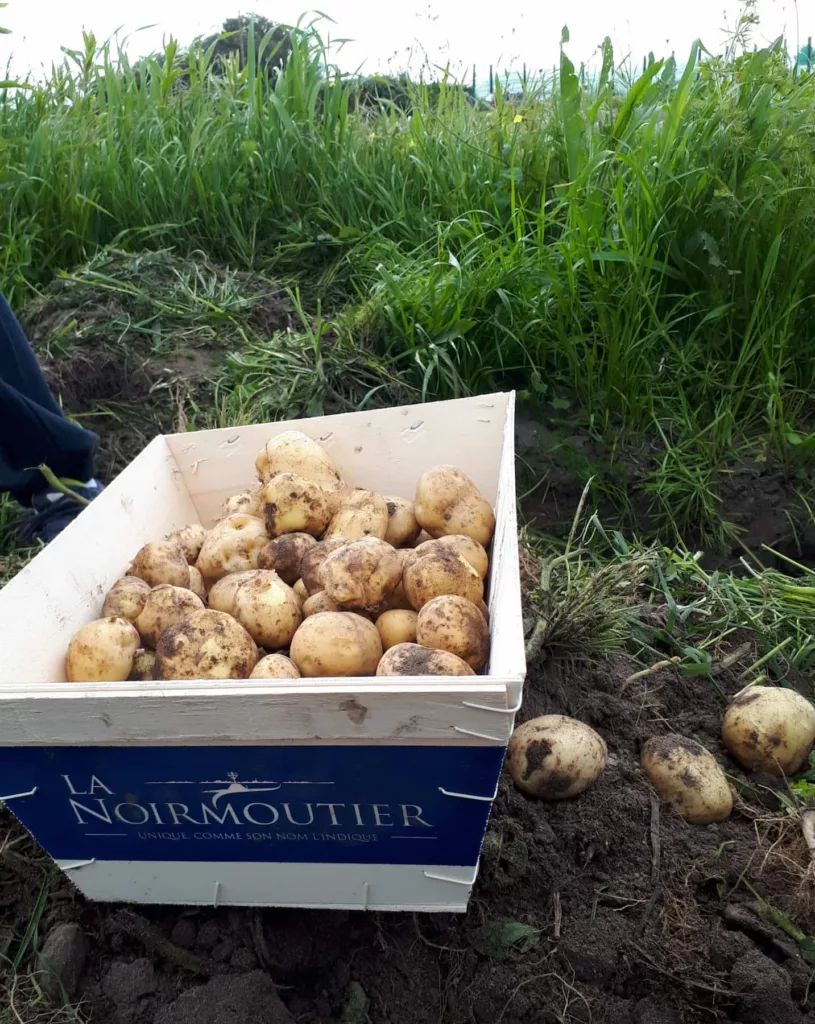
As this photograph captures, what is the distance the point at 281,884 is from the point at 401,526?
0.93m

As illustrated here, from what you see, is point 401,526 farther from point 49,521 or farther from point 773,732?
point 49,521

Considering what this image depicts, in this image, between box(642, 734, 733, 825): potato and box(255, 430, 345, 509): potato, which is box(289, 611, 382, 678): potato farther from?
box(642, 734, 733, 825): potato

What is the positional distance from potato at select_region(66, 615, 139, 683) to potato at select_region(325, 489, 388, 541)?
1.70 ft

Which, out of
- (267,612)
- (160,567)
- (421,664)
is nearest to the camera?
(421,664)

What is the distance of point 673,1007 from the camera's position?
1426mm

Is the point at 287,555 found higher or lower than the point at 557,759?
higher

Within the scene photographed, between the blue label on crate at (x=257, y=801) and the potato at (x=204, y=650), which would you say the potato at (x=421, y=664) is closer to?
the blue label on crate at (x=257, y=801)

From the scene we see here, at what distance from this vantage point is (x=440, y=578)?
1652 millimetres

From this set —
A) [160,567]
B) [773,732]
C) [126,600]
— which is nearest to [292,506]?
[160,567]

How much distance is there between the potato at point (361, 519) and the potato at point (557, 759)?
0.59 meters

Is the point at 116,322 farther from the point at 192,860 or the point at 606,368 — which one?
the point at 192,860

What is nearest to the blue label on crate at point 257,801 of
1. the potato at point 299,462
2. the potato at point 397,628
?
the potato at point 397,628

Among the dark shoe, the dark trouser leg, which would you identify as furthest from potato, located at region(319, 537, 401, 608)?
the dark trouser leg

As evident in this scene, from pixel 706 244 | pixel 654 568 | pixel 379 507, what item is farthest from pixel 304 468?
pixel 706 244
